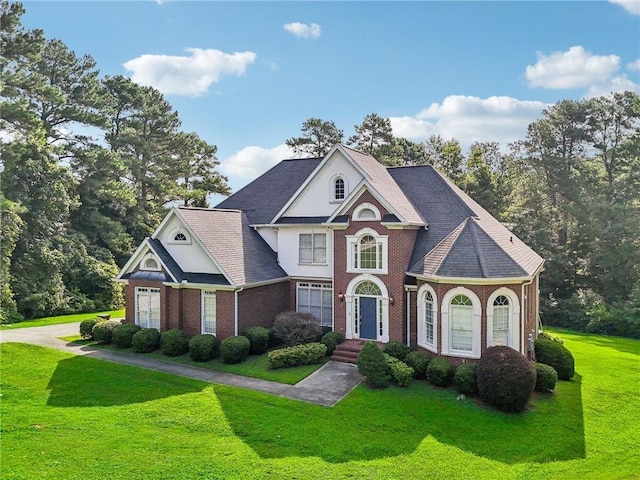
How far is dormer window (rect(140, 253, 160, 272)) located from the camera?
21688 mm

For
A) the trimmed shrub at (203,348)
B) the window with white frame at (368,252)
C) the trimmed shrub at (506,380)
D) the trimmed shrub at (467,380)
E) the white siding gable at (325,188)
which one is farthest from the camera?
the white siding gable at (325,188)

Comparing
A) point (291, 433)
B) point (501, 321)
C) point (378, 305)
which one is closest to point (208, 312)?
point (378, 305)

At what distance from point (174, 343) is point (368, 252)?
972cm

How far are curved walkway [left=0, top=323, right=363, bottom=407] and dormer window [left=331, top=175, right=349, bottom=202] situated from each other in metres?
8.30

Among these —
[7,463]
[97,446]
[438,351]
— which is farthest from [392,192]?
[7,463]

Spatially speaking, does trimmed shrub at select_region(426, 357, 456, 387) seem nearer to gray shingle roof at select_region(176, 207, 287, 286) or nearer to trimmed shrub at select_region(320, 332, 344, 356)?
trimmed shrub at select_region(320, 332, 344, 356)

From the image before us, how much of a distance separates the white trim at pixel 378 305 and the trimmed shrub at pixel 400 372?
314 centimetres

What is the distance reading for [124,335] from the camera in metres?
21.1

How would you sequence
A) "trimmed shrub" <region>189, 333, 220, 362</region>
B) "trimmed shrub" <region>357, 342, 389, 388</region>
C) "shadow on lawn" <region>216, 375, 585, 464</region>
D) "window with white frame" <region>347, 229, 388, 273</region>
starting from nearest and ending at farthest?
"shadow on lawn" <region>216, 375, 585, 464</region>
"trimmed shrub" <region>357, 342, 389, 388</region>
"trimmed shrub" <region>189, 333, 220, 362</region>
"window with white frame" <region>347, 229, 388, 273</region>

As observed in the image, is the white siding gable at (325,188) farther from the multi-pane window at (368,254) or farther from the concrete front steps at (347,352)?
the concrete front steps at (347,352)

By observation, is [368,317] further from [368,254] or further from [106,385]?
[106,385]

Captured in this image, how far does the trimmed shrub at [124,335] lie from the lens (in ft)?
69.2

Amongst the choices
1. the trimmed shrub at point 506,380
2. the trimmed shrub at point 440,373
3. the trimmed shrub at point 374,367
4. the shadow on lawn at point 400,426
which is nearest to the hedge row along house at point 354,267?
the trimmed shrub at point 440,373

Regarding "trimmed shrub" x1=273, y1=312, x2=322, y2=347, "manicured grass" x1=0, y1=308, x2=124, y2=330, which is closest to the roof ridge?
"trimmed shrub" x1=273, y1=312, x2=322, y2=347
